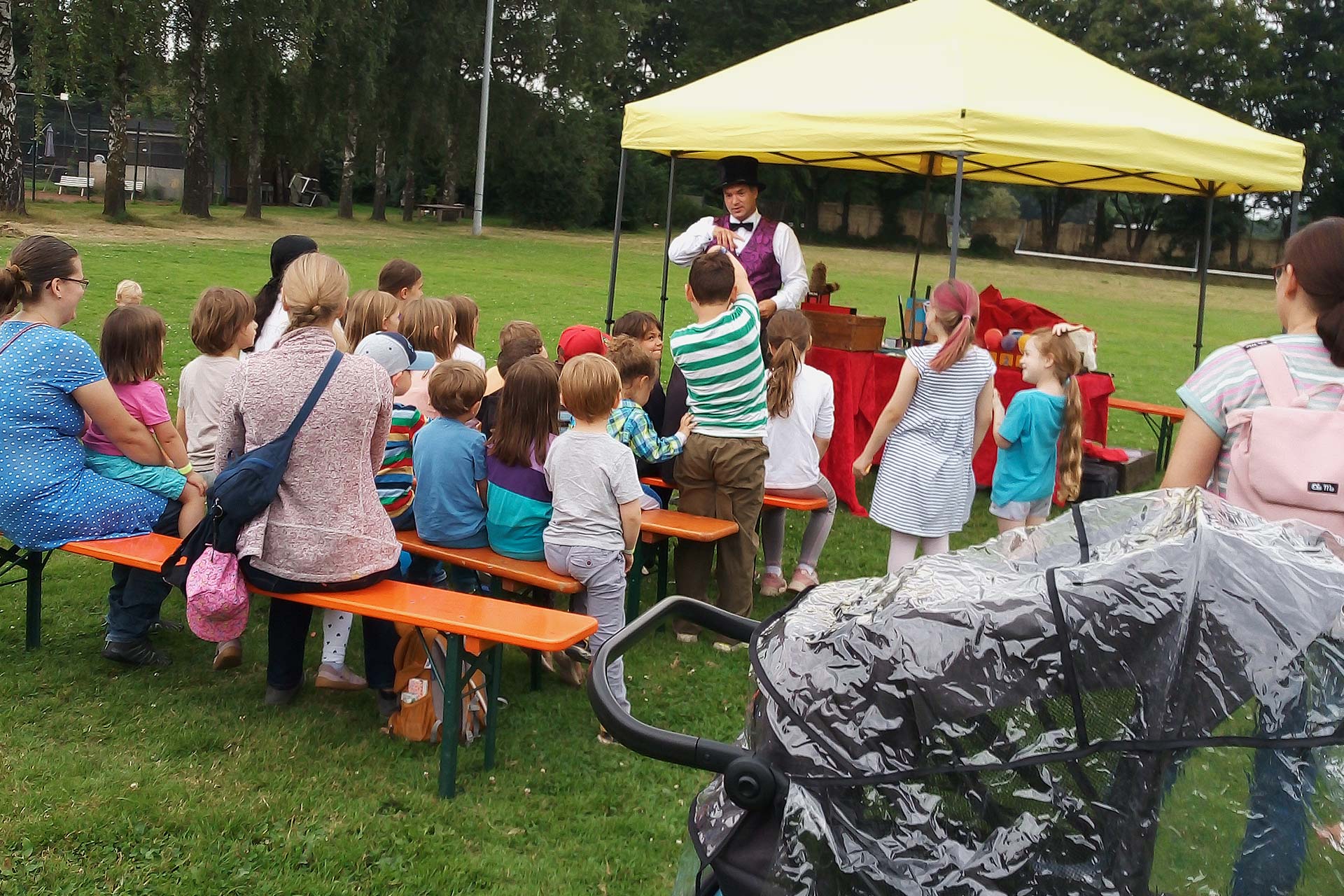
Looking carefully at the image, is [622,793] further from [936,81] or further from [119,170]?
[119,170]

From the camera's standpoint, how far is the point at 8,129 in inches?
926

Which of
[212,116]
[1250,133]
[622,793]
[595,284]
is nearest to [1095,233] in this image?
[595,284]

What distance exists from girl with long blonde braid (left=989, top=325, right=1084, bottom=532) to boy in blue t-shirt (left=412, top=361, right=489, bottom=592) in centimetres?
298

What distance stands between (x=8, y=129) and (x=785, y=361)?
2265cm

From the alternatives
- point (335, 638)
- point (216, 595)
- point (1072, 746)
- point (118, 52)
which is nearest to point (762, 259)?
point (335, 638)

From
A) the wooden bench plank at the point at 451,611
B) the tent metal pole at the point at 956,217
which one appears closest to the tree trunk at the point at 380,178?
the tent metal pole at the point at 956,217

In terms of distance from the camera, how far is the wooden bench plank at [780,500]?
20.1 feet

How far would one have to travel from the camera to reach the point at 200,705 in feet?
14.7

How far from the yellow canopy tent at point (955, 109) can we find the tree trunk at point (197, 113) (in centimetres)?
2065

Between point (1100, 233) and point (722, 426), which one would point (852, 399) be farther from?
point (1100, 233)

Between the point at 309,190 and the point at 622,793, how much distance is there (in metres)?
45.6

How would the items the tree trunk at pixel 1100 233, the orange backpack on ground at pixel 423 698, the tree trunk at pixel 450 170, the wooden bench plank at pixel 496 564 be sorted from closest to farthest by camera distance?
the orange backpack on ground at pixel 423 698, the wooden bench plank at pixel 496 564, the tree trunk at pixel 450 170, the tree trunk at pixel 1100 233

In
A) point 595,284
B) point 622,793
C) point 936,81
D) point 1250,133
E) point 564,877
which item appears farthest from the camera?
point 595,284

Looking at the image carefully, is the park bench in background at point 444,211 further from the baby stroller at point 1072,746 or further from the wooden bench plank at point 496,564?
the baby stroller at point 1072,746
